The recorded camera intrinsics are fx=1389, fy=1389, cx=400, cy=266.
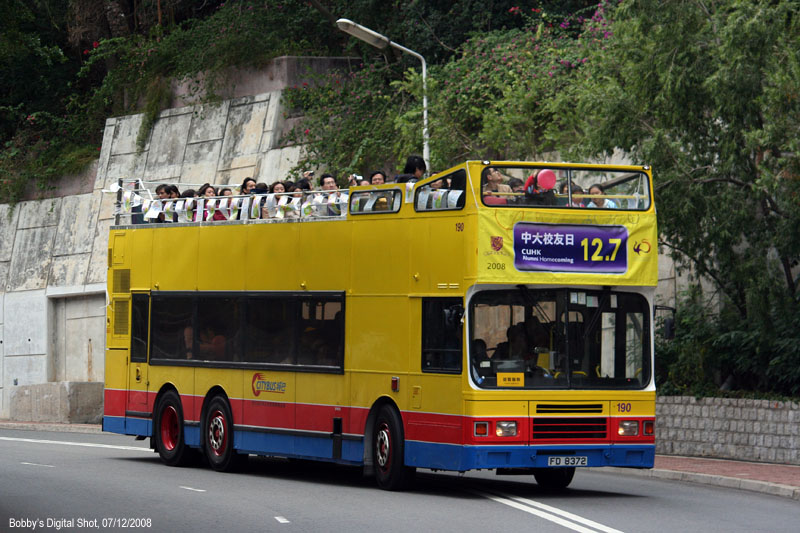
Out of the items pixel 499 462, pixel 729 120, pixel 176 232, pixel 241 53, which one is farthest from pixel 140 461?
pixel 241 53

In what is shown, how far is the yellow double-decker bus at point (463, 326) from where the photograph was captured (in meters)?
15.2

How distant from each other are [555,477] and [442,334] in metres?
2.71

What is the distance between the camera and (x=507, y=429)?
1511 centimetres

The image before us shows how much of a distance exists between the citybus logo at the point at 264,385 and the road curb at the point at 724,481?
5.41 metres

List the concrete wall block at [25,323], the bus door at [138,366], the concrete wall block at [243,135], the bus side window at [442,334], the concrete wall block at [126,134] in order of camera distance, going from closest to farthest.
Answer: the bus side window at [442,334], the bus door at [138,366], the concrete wall block at [243,135], the concrete wall block at [25,323], the concrete wall block at [126,134]

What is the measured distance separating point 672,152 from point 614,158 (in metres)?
5.26

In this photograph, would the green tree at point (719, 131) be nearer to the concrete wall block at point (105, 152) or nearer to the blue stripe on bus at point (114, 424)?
the blue stripe on bus at point (114, 424)

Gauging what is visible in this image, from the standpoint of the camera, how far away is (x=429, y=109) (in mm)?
27625

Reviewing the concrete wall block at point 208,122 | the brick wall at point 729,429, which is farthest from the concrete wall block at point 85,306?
the brick wall at point 729,429

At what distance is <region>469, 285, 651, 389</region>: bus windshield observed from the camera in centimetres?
1520

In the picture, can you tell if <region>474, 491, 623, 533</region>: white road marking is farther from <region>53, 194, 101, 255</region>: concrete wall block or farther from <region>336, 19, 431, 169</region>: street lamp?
→ <region>53, 194, 101, 255</region>: concrete wall block

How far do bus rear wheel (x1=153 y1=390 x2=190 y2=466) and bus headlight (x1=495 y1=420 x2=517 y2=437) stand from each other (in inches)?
272

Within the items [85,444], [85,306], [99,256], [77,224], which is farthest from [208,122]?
[85,444]

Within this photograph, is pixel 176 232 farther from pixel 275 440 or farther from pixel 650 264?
pixel 650 264
